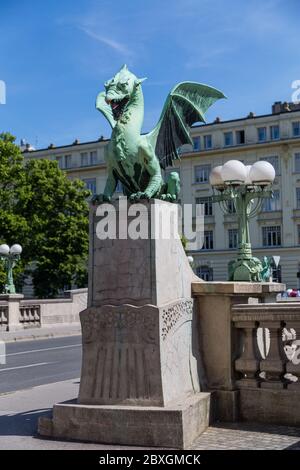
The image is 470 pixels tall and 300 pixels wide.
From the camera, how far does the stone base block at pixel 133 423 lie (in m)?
5.62

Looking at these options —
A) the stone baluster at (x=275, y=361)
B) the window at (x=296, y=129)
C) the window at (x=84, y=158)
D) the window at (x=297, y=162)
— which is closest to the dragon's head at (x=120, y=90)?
the stone baluster at (x=275, y=361)

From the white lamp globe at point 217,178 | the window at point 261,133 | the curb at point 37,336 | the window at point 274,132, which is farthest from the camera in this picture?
the window at point 261,133

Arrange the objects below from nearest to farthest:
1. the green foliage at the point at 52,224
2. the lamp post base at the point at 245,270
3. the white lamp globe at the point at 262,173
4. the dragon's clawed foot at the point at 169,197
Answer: the dragon's clawed foot at the point at 169,197 < the lamp post base at the point at 245,270 < the white lamp globe at the point at 262,173 < the green foliage at the point at 52,224

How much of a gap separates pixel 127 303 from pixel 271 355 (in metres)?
Answer: 1.59

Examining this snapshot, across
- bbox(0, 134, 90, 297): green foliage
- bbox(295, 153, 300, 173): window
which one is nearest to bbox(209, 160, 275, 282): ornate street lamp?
bbox(0, 134, 90, 297): green foliage

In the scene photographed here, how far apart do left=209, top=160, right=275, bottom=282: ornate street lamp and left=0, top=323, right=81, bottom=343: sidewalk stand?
1237 cm

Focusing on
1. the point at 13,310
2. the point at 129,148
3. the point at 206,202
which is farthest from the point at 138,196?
the point at 206,202

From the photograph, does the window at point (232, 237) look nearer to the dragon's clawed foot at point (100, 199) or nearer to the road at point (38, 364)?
the road at point (38, 364)

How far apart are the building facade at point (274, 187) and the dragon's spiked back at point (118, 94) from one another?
5040 centimetres

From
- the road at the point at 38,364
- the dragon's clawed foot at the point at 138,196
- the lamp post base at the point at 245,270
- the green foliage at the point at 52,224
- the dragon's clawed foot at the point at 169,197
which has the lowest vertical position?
the road at the point at 38,364

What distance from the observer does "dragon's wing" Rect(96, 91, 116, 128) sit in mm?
6887

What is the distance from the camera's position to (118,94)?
679 centimetres

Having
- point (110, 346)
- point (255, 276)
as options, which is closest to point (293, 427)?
point (110, 346)

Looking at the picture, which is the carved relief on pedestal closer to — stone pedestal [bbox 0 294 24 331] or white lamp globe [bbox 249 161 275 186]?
white lamp globe [bbox 249 161 275 186]
